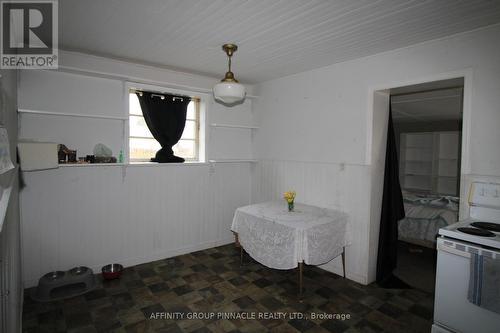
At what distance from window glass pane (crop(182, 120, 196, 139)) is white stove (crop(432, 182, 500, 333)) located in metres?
3.15

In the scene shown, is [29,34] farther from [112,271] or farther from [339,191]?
[339,191]

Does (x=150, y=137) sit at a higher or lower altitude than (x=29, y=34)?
lower

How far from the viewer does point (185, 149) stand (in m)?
4.00

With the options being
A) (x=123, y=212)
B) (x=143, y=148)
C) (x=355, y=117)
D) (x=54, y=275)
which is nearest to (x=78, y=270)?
(x=54, y=275)

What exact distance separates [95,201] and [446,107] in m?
5.66

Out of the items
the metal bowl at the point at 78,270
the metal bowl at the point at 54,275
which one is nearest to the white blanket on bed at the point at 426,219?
the metal bowl at the point at 78,270

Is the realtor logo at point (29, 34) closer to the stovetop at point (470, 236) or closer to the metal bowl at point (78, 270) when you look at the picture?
the metal bowl at point (78, 270)

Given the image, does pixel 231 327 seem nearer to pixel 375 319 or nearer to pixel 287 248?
pixel 287 248

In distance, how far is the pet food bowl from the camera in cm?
300

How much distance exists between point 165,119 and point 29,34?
153 centimetres

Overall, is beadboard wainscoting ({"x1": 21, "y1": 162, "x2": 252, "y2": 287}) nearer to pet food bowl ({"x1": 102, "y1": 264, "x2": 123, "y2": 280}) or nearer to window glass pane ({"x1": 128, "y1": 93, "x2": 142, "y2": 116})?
pet food bowl ({"x1": 102, "y1": 264, "x2": 123, "y2": 280})

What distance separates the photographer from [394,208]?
10.4ft

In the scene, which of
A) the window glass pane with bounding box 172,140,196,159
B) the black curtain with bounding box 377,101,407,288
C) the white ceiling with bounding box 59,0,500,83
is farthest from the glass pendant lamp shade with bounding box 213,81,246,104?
the black curtain with bounding box 377,101,407,288

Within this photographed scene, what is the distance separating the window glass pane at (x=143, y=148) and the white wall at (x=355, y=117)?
1.56 metres
